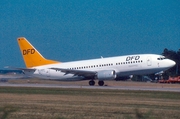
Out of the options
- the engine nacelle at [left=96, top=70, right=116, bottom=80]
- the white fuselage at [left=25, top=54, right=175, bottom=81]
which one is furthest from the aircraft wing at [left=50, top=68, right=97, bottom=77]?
the engine nacelle at [left=96, top=70, right=116, bottom=80]

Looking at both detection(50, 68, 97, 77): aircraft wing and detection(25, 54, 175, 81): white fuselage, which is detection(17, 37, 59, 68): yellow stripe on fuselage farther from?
detection(50, 68, 97, 77): aircraft wing

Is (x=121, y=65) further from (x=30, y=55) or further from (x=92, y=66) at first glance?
(x=30, y=55)

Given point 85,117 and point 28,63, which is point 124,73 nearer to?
point 28,63

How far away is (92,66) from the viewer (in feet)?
191

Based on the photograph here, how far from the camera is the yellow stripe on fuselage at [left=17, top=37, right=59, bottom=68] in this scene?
200 ft

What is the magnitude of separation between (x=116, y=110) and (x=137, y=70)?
3315cm

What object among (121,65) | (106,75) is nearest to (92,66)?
(106,75)

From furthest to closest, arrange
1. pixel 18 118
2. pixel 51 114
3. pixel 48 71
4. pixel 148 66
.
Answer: pixel 48 71
pixel 148 66
pixel 51 114
pixel 18 118

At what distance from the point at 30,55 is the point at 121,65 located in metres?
12.3

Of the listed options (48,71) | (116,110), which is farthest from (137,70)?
(116,110)

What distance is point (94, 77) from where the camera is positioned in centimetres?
5756

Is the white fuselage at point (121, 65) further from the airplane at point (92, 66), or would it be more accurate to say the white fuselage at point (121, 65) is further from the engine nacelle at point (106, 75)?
the engine nacelle at point (106, 75)

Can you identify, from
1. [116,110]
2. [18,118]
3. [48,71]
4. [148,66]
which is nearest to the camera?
[18,118]

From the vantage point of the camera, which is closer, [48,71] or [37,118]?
[37,118]
